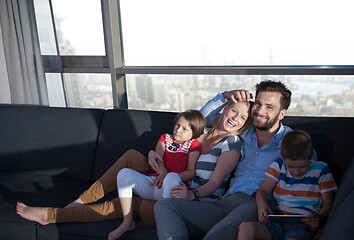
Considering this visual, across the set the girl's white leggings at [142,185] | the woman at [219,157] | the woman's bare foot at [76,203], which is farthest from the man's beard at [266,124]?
the woman's bare foot at [76,203]

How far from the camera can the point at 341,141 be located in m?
1.88

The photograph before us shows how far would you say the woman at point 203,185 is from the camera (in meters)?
1.83

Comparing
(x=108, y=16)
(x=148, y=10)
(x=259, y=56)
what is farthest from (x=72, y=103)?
(x=259, y=56)

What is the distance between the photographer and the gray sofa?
1.87 m

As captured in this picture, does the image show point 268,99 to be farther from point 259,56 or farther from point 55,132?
point 55,132

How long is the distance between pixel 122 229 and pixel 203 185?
0.48 metres

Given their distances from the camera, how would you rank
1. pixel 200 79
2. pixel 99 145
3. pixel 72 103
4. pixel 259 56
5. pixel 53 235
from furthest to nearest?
pixel 72 103 < pixel 200 79 < pixel 259 56 < pixel 99 145 < pixel 53 235

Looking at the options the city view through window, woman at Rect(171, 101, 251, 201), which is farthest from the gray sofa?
the city view through window

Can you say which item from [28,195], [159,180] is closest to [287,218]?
[159,180]

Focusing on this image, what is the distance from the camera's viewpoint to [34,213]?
189 centimetres

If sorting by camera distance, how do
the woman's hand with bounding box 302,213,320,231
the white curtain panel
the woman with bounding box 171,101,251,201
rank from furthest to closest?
the white curtain panel
the woman with bounding box 171,101,251,201
the woman's hand with bounding box 302,213,320,231

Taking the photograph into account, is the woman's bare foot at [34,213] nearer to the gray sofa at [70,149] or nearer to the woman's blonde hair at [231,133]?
the gray sofa at [70,149]

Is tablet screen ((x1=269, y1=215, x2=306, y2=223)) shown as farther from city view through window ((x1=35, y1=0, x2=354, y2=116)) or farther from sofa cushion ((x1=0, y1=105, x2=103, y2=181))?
city view through window ((x1=35, y1=0, x2=354, y2=116))

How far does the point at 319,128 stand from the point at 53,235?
1.59 m
